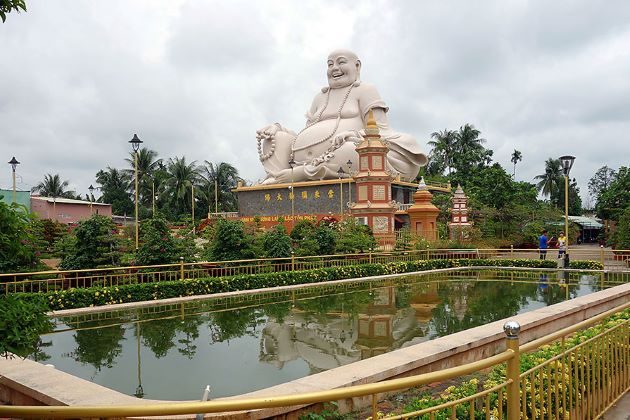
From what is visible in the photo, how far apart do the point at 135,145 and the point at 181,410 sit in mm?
13916

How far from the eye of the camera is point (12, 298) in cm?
408

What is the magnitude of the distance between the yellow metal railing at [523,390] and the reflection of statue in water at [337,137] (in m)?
28.7

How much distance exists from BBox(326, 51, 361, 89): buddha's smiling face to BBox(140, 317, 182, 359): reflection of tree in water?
27.9m

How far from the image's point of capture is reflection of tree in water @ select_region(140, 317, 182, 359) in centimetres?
782

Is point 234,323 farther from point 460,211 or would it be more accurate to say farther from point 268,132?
point 268,132

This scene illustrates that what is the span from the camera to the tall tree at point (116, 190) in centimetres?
5006

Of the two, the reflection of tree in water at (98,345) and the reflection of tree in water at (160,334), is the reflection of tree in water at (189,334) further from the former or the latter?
the reflection of tree in water at (98,345)

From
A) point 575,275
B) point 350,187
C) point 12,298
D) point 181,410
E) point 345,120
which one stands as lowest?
point 575,275

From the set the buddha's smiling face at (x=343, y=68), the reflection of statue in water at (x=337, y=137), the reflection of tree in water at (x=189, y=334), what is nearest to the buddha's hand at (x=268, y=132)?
the reflection of statue in water at (x=337, y=137)

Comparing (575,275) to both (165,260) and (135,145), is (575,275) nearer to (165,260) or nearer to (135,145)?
(165,260)

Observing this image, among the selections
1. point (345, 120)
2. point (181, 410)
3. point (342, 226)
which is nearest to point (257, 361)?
point (181, 410)

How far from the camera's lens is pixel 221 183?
48906mm

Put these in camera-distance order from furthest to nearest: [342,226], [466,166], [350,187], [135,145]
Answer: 1. [466,166]
2. [350,187]
3. [342,226]
4. [135,145]

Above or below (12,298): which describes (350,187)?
above
